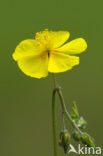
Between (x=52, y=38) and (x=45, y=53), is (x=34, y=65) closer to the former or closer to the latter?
(x=45, y=53)

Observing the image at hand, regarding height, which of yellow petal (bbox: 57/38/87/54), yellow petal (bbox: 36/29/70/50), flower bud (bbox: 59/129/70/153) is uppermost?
yellow petal (bbox: 36/29/70/50)

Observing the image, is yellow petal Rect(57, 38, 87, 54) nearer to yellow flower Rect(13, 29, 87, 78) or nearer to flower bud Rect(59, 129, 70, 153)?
yellow flower Rect(13, 29, 87, 78)

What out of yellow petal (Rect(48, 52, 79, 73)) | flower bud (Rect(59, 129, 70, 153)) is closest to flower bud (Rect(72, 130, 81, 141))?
flower bud (Rect(59, 129, 70, 153))

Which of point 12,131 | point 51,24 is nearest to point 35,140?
point 12,131

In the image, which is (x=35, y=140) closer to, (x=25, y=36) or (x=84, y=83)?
(x=84, y=83)

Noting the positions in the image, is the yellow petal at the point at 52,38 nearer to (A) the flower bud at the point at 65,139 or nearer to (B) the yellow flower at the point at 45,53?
(B) the yellow flower at the point at 45,53

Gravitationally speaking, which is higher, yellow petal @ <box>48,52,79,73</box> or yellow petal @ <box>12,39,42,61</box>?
yellow petal @ <box>12,39,42,61</box>

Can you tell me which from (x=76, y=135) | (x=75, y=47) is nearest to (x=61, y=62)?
(x=75, y=47)

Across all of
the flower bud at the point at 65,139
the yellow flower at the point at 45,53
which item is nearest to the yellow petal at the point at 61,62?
the yellow flower at the point at 45,53
